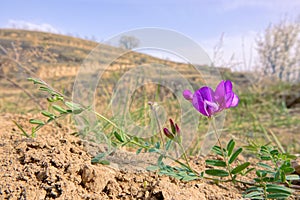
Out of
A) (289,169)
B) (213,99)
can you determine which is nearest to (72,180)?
(213,99)

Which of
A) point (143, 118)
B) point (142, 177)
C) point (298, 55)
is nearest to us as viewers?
point (142, 177)

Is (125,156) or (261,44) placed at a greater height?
(261,44)

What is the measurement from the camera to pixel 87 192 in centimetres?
71

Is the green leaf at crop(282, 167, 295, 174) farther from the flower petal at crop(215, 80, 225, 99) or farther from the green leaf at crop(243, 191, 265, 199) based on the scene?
the flower petal at crop(215, 80, 225, 99)

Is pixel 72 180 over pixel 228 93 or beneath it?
beneath

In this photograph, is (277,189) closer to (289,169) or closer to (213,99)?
(289,169)

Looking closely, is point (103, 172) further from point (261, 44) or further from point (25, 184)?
point (261, 44)

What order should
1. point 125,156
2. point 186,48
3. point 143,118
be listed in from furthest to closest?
point 143,118
point 186,48
point 125,156

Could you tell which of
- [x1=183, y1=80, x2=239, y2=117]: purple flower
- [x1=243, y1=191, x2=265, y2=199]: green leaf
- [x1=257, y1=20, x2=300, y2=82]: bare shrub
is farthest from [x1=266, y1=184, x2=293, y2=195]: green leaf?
[x1=257, y1=20, x2=300, y2=82]: bare shrub

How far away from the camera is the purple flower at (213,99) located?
0.72m

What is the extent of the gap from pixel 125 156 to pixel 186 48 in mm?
484

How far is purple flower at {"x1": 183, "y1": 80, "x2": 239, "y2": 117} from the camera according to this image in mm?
717

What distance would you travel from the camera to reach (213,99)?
739 millimetres

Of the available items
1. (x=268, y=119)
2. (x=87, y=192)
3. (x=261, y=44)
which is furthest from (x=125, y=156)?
(x=261, y=44)
